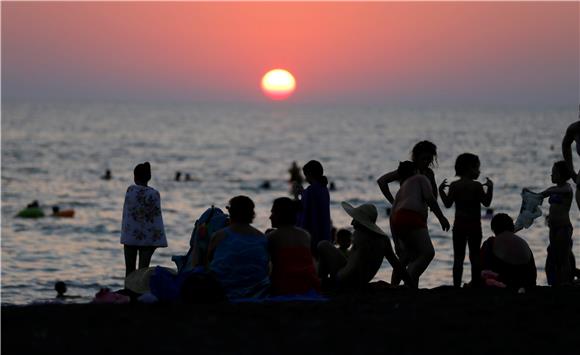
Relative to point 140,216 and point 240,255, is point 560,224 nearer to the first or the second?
point 240,255

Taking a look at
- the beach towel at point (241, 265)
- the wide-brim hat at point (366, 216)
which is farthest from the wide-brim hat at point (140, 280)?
the wide-brim hat at point (366, 216)

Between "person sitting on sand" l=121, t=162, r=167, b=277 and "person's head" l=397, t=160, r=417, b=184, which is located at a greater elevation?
"person's head" l=397, t=160, r=417, b=184

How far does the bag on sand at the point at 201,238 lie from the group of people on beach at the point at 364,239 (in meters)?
0.08

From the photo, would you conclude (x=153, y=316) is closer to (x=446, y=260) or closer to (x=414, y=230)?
(x=414, y=230)

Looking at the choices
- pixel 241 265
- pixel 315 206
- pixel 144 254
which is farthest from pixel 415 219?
pixel 144 254

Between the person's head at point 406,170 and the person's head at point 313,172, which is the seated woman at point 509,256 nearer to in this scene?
the person's head at point 406,170

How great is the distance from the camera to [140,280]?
409 inches

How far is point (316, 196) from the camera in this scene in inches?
437

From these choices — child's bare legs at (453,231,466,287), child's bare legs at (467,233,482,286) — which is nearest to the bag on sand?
child's bare legs at (453,231,466,287)

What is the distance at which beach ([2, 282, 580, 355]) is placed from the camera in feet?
23.6

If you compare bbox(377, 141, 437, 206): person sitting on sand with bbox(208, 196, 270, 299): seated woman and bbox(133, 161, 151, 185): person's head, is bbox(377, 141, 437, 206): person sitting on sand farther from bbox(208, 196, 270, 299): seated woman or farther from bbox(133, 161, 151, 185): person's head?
bbox(133, 161, 151, 185): person's head

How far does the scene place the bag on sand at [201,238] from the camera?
9766mm

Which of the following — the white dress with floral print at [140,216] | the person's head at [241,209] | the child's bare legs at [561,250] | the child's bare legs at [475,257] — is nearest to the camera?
the person's head at [241,209]

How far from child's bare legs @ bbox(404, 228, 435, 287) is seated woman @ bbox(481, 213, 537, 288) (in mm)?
683
